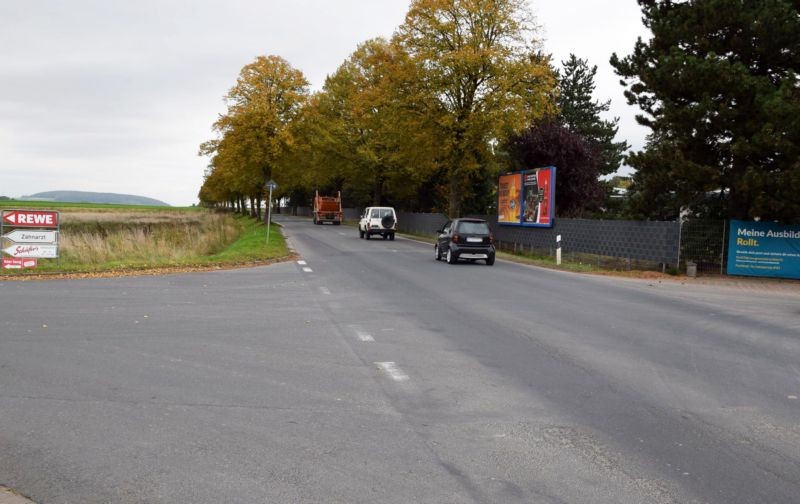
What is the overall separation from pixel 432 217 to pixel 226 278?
111ft

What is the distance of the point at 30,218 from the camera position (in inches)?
704

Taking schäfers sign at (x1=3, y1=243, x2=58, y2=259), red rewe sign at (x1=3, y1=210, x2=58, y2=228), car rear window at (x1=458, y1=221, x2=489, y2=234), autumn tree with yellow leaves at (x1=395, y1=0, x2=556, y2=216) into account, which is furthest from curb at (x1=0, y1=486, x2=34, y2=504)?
autumn tree with yellow leaves at (x1=395, y1=0, x2=556, y2=216)

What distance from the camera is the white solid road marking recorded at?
662 centimetres

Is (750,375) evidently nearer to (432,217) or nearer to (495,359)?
(495,359)

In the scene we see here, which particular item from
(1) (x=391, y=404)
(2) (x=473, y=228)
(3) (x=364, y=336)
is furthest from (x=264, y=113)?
(1) (x=391, y=404)

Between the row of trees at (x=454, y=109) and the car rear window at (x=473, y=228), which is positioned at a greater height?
the row of trees at (x=454, y=109)

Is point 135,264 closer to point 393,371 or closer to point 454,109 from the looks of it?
point 393,371

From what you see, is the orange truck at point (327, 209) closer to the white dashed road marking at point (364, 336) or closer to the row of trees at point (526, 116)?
the row of trees at point (526, 116)

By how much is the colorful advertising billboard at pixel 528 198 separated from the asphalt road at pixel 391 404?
1690 centimetres

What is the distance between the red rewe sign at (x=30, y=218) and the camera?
57.5 ft

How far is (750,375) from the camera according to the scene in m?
7.16

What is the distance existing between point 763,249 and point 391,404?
63.0 feet

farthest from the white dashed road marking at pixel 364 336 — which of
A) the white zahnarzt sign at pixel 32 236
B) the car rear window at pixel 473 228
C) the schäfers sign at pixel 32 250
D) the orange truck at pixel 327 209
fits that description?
the orange truck at pixel 327 209

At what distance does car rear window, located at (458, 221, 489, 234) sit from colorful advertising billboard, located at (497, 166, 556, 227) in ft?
20.5
